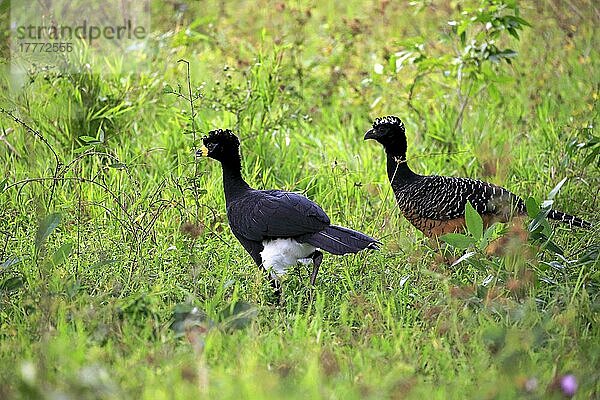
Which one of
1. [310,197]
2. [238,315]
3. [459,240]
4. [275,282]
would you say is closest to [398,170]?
[310,197]

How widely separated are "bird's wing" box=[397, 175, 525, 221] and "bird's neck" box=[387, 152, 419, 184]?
170 millimetres

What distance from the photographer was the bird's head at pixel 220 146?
5.11 m

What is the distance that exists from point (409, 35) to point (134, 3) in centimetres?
268

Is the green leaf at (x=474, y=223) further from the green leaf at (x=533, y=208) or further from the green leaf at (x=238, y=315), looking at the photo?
the green leaf at (x=238, y=315)

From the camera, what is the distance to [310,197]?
606cm

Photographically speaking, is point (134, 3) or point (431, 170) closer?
point (431, 170)

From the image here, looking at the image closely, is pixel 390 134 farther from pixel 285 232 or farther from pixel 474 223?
pixel 474 223

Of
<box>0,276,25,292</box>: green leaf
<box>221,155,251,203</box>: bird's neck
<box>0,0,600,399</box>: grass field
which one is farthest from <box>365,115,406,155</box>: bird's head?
<box>0,276,25,292</box>: green leaf

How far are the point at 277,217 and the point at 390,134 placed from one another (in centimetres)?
120

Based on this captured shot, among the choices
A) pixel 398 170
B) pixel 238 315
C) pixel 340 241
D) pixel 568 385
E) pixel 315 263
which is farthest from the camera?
pixel 398 170

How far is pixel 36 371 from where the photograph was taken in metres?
2.99

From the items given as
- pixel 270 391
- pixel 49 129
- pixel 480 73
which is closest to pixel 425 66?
pixel 480 73

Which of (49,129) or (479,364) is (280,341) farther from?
(49,129)

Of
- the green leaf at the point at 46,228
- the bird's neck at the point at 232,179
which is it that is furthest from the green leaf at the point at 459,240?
the green leaf at the point at 46,228
